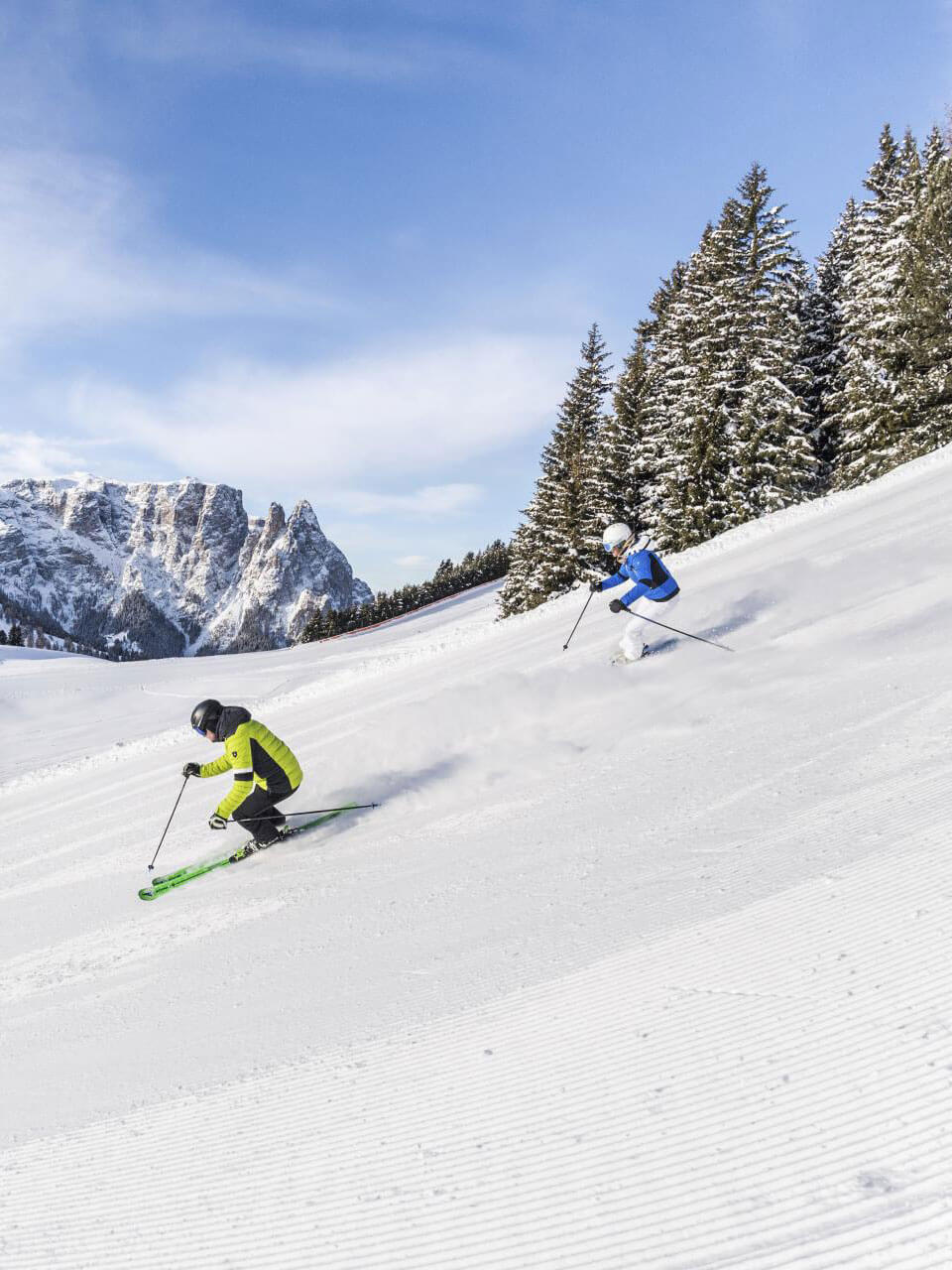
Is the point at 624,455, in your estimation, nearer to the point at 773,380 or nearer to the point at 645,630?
the point at 773,380

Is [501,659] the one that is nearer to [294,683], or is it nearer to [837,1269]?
[294,683]

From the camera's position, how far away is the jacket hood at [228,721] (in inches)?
289

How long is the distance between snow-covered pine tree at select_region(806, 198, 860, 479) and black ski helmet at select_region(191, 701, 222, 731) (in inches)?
1157

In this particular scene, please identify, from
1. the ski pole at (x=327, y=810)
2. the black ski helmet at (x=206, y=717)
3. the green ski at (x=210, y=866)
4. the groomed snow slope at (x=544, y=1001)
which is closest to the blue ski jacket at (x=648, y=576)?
the groomed snow slope at (x=544, y=1001)

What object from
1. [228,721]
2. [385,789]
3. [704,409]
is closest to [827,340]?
[704,409]

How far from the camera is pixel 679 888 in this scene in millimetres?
4387

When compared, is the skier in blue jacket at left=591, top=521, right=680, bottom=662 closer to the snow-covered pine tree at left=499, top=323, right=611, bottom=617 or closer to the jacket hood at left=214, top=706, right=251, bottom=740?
the jacket hood at left=214, top=706, right=251, bottom=740

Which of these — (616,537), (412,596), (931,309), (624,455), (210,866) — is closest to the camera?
(210,866)

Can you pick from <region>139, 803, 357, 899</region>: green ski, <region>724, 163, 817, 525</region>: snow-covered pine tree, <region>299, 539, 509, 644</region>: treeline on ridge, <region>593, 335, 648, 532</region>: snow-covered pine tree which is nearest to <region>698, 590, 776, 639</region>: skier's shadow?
<region>139, 803, 357, 899</region>: green ski

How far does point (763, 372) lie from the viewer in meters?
26.2

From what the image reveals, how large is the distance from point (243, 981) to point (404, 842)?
Result: 1.99 metres

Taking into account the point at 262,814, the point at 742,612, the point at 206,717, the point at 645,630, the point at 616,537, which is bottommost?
the point at 262,814

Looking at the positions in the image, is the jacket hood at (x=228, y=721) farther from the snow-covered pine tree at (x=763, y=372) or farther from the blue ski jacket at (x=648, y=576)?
the snow-covered pine tree at (x=763, y=372)

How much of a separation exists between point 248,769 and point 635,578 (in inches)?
213
